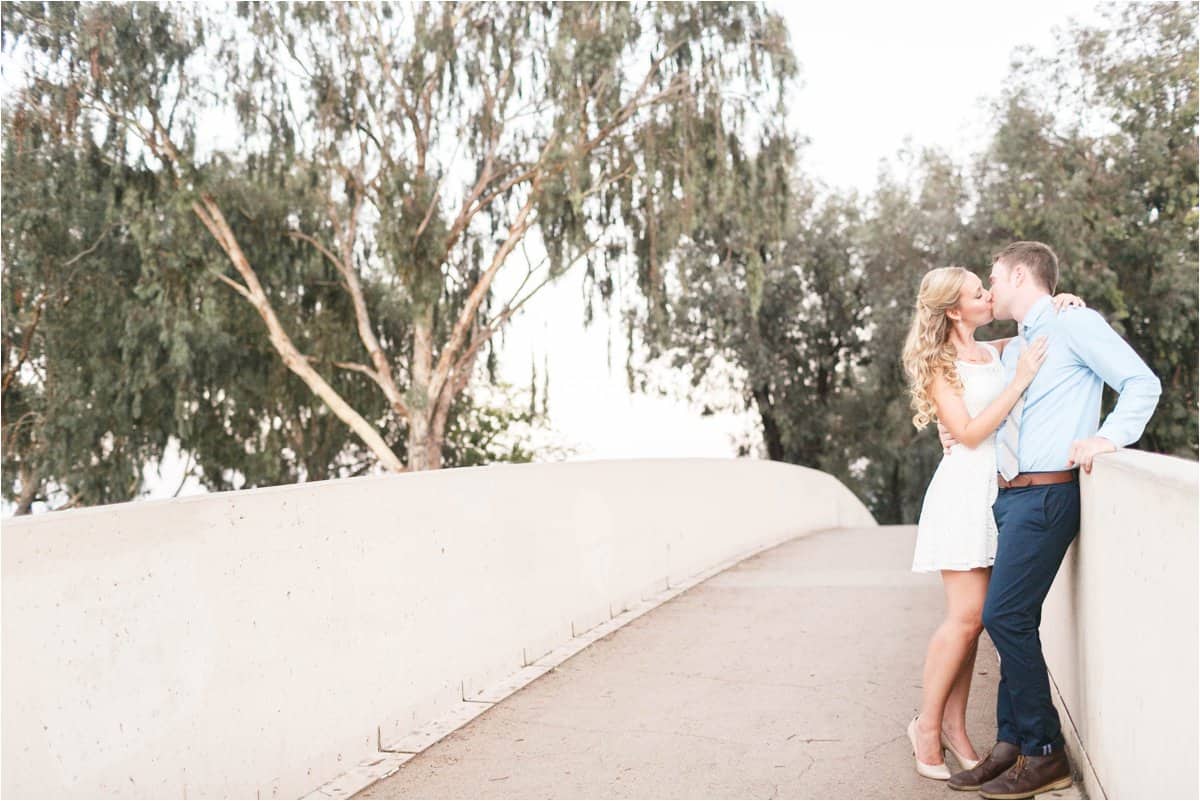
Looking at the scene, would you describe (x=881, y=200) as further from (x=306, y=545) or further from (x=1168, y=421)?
(x=306, y=545)

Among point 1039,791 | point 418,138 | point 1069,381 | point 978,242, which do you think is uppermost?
point 418,138

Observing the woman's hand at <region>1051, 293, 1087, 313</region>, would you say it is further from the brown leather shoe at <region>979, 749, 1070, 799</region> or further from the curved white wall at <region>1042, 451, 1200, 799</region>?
the brown leather shoe at <region>979, 749, 1070, 799</region>

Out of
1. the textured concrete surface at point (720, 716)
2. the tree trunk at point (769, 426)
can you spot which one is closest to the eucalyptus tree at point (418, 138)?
the tree trunk at point (769, 426)

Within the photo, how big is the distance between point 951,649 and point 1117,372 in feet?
4.04

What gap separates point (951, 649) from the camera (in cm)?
442

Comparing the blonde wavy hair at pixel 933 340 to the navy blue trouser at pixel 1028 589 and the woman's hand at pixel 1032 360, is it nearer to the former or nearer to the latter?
the woman's hand at pixel 1032 360

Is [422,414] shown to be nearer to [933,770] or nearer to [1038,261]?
[933,770]

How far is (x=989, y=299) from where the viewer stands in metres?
4.46

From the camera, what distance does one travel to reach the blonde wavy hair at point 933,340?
4.42 meters

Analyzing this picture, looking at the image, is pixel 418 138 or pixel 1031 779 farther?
pixel 418 138

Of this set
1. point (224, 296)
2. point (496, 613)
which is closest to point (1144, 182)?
point (224, 296)

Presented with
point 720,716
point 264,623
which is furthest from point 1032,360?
point 264,623

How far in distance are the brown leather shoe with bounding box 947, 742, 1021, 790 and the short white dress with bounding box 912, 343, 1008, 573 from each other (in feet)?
2.16

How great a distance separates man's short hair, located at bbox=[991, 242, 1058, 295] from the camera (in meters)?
4.24
